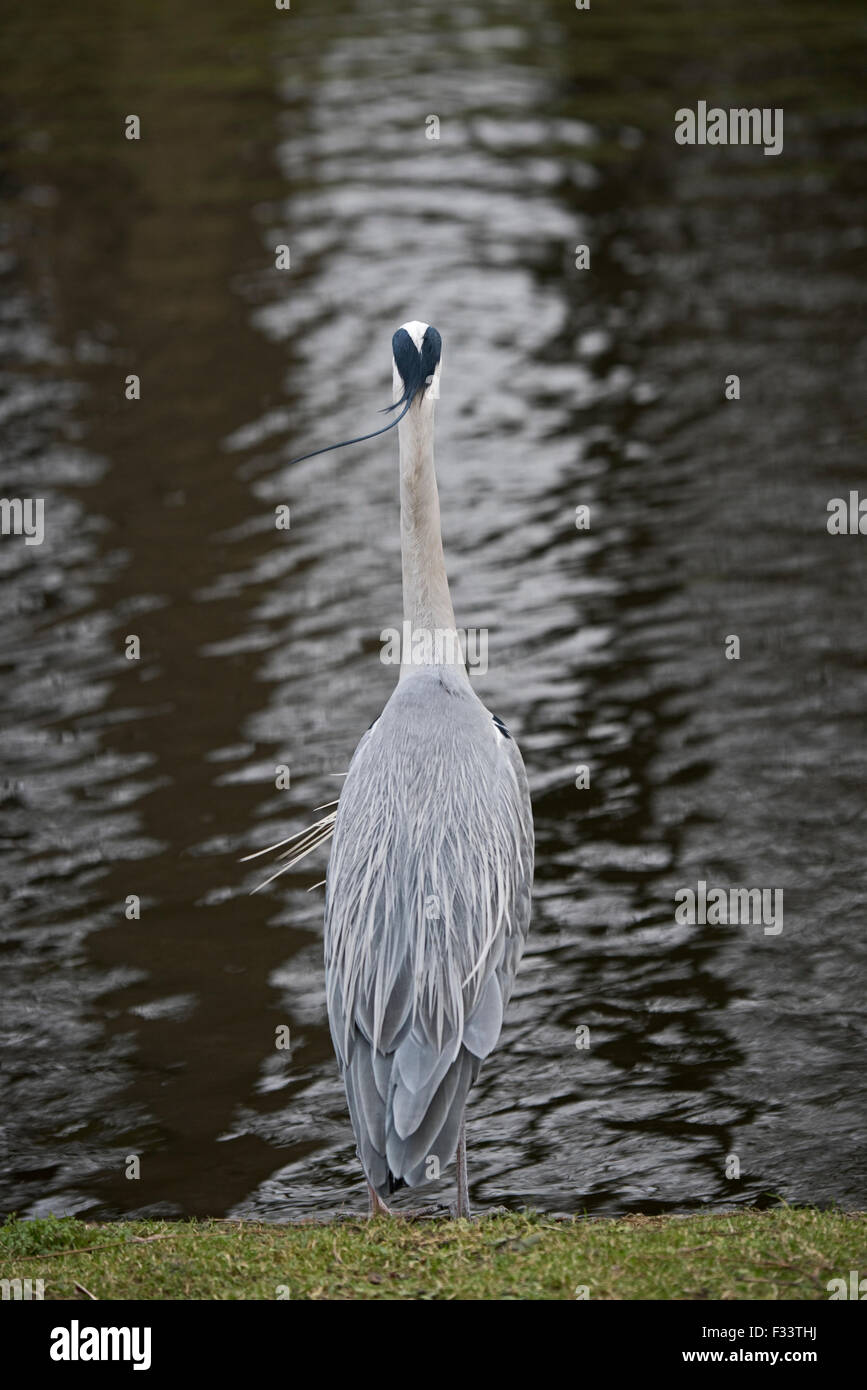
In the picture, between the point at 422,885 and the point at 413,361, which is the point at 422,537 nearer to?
the point at 413,361

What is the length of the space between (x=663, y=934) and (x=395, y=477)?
24.8 feet

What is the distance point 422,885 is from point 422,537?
1.49 m

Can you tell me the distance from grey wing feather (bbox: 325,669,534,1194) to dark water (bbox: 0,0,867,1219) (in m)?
1.47

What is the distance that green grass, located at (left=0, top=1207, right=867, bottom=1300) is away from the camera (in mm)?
5812

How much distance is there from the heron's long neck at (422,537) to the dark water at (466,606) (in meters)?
2.58

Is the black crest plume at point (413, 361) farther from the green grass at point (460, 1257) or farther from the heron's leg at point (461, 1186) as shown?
the green grass at point (460, 1257)

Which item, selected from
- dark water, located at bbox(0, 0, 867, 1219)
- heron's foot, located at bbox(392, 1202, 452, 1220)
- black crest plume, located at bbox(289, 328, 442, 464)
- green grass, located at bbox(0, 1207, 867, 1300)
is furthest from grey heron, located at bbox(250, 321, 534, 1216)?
dark water, located at bbox(0, 0, 867, 1219)

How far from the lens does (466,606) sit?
1351 cm

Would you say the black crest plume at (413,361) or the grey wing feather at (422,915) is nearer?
the grey wing feather at (422,915)

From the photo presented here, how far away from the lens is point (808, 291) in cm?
1884

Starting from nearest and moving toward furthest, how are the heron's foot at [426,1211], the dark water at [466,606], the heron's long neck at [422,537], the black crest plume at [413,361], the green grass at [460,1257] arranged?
1. the green grass at [460,1257]
2. the black crest plume at [413,361]
3. the heron's long neck at [422,537]
4. the heron's foot at [426,1211]
5. the dark water at [466,606]

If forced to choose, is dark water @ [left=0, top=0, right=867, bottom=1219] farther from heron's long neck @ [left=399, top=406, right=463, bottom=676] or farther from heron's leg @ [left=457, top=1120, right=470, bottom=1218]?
heron's long neck @ [left=399, top=406, right=463, bottom=676]

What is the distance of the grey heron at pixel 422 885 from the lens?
249 inches

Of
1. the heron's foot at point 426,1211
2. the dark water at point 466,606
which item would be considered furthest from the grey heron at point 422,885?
the dark water at point 466,606
